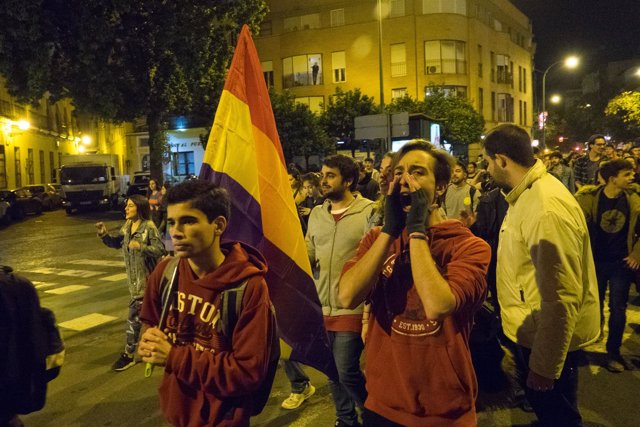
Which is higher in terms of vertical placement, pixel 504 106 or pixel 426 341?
pixel 504 106

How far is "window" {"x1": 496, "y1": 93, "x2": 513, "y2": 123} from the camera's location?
50.1 meters

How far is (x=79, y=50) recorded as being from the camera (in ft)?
65.2

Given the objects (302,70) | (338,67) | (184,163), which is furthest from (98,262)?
(302,70)

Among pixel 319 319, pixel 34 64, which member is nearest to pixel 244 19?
pixel 34 64

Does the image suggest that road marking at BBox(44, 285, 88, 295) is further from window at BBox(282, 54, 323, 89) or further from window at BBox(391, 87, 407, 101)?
window at BBox(282, 54, 323, 89)

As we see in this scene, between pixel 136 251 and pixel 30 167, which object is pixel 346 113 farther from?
pixel 136 251

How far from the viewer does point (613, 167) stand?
17.0ft

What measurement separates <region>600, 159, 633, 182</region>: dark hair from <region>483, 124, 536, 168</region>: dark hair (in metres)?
2.75

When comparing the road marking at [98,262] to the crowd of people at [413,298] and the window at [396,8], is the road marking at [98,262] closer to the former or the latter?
the crowd of people at [413,298]

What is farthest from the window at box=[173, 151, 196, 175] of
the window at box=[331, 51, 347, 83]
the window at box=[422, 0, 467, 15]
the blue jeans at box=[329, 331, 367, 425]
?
the blue jeans at box=[329, 331, 367, 425]

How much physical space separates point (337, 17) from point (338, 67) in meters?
4.16

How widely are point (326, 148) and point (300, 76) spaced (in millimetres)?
13825

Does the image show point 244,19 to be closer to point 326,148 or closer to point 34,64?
point 34,64

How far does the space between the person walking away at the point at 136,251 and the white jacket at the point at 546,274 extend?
372cm
